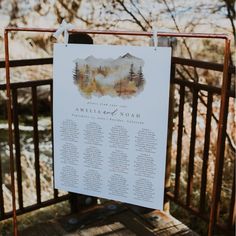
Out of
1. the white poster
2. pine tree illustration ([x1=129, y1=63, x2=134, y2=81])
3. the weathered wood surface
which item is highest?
pine tree illustration ([x1=129, y1=63, x2=134, y2=81])

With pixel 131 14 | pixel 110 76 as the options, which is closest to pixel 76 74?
pixel 110 76

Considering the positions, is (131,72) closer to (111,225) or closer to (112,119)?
(112,119)

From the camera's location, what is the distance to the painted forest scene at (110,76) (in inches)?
69.0

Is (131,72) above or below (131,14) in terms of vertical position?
below

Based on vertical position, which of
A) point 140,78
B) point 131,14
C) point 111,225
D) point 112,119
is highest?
point 131,14

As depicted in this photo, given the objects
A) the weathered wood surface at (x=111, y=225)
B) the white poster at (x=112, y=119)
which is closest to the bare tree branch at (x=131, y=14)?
the white poster at (x=112, y=119)

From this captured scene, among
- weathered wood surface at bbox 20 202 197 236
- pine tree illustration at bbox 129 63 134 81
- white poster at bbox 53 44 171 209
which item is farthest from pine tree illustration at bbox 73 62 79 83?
weathered wood surface at bbox 20 202 197 236

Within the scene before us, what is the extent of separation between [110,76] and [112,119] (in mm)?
201

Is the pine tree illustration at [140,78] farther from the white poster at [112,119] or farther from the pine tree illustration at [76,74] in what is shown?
the pine tree illustration at [76,74]

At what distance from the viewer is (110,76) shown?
5.91 feet

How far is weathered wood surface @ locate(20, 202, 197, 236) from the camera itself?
2.37 m

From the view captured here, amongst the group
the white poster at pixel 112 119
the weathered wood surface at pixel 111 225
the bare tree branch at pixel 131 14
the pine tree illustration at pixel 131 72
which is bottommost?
the weathered wood surface at pixel 111 225

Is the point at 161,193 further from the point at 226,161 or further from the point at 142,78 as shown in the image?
the point at 226,161

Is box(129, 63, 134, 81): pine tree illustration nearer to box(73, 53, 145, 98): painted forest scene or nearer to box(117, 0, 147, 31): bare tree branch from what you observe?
box(73, 53, 145, 98): painted forest scene
